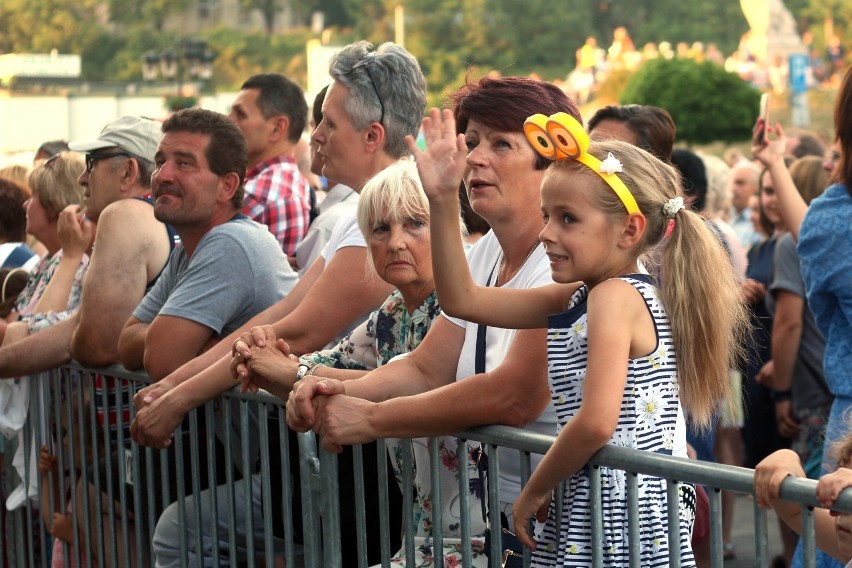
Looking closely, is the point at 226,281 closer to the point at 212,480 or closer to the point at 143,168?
the point at 212,480

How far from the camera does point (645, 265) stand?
125 inches

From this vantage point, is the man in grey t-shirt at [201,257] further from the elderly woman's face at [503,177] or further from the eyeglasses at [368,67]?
the elderly woman's face at [503,177]

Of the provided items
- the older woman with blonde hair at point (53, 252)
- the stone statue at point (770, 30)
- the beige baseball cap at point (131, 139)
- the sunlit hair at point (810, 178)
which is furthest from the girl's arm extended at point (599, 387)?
the stone statue at point (770, 30)

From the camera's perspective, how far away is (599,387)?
8.66 feet

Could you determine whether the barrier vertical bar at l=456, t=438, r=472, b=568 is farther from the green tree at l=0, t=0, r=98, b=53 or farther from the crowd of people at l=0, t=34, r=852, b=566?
the green tree at l=0, t=0, r=98, b=53

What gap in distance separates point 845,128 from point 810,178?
256cm

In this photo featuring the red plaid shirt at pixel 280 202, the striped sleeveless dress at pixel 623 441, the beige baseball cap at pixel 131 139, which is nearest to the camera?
the striped sleeveless dress at pixel 623 441

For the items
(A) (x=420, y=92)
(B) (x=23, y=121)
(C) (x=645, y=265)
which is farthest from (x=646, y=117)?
(B) (x=23, y=121)

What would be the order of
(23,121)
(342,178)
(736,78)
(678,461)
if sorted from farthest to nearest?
(23,121) < (736,78) < (342,178) < (678,461)

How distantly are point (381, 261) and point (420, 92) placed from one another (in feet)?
3.77

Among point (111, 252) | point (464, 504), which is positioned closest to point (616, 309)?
Result: point (464, 504)

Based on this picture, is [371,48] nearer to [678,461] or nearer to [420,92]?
[420,92]

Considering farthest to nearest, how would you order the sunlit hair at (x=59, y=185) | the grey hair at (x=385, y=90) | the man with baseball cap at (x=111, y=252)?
the sunlit hair at (x=59, y=185) < the man with baseball cap at (x=111, y=252) < the grey hair at (x=385, y=90)

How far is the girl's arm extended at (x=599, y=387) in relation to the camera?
2.64m
